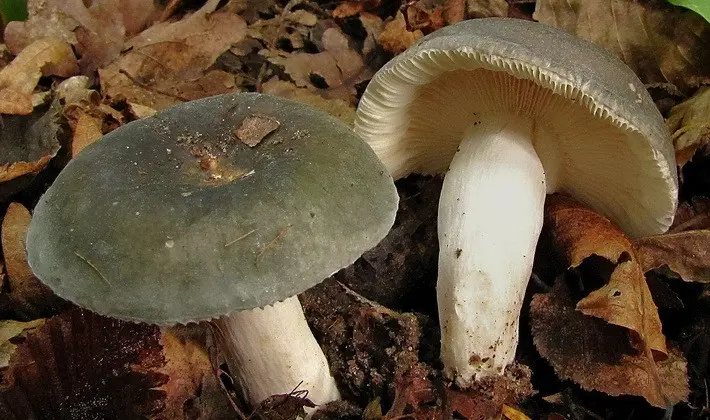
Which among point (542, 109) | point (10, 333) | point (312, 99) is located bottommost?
point (10, 333)

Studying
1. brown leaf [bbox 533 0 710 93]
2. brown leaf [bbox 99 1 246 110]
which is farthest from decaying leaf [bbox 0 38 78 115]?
brown leaf [bbox 533 0 710 93]

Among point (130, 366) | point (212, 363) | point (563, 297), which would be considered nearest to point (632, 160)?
point (563, 297)

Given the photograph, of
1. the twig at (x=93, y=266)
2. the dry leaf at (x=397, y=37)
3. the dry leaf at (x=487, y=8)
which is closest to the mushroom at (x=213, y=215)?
the twig at (x=93, y=266)

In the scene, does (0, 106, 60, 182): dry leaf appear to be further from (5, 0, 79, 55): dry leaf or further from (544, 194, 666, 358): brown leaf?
(544, 194, 666, 358): brown leaf

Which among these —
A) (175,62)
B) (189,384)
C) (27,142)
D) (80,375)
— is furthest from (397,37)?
(80,375)

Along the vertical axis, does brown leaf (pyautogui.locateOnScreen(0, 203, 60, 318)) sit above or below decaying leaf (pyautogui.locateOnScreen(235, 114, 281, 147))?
below

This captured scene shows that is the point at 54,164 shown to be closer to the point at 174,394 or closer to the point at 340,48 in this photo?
the point at 174,394

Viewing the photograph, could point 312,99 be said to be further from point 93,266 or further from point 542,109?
point 93,266
